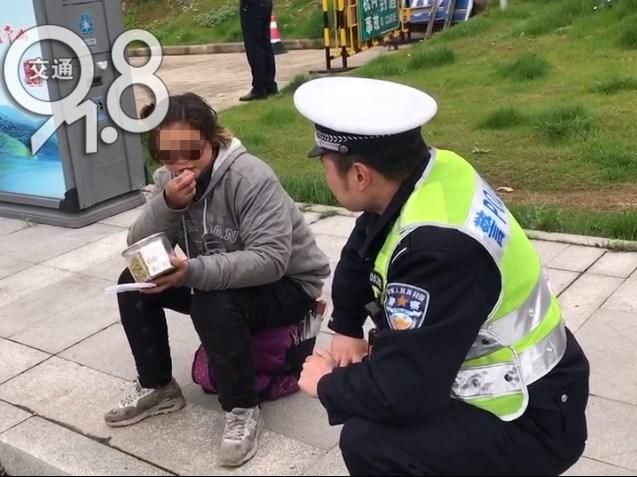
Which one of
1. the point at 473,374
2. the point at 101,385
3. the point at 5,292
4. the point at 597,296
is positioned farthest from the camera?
the point at 5,292

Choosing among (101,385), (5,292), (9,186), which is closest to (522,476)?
(101,385)

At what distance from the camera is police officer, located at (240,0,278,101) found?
30.7ft

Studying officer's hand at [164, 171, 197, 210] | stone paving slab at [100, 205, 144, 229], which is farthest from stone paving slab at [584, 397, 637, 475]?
stone paving slab at [100, 205, 144, 229]

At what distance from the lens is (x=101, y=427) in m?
2.96

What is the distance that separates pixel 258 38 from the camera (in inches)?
371

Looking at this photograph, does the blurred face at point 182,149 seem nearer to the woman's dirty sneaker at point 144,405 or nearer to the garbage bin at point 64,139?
the woman's dirty sneaker at point 144,405

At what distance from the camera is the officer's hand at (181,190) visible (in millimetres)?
2631

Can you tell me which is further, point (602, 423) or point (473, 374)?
point (602, 423)

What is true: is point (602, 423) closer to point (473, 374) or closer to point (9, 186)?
point (473, 374)

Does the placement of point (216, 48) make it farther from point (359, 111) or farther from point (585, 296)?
point (359, 111)

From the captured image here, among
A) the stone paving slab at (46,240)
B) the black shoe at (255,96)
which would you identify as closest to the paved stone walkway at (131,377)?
the stone paving slab at (46,240)

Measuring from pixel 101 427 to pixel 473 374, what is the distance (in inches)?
63.4

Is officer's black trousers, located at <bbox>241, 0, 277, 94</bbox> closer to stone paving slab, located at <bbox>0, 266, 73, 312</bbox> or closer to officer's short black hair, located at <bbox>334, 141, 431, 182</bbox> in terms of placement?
stone paving slab, located at <bbox>0, 266, 73, 312</bbox>

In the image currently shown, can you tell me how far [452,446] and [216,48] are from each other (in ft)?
45.7
